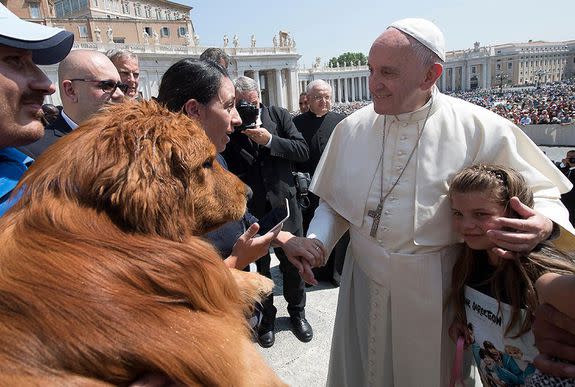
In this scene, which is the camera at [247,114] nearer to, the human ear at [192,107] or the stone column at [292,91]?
the human ear at [192,107]

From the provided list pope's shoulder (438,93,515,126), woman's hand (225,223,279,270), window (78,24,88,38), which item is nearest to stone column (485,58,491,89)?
window (78,24,88,38)

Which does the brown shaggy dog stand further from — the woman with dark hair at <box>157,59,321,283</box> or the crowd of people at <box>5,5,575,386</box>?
the woman with dark hair at <box>157,59,321,283</box>

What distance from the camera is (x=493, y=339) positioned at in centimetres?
204

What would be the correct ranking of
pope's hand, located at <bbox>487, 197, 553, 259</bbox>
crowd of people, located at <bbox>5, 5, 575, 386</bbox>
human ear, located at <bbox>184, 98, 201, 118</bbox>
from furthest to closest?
human ear, located at <bbox>184, 98, 201, 118</bbox>
crowd of people, located at <bbox>5, 5, 575, 386</bbox>
pope's hand, located at <bbox>487, 197, 553, 259</bbox>

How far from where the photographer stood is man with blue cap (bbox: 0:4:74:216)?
1205 mm

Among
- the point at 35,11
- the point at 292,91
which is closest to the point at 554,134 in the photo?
the point at 292,91

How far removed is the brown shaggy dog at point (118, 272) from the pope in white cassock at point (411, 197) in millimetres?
1290

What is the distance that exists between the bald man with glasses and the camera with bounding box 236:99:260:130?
1056 millimetres

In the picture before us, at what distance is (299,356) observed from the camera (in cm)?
380

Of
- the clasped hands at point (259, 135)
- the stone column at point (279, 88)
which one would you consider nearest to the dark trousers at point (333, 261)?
the clasped hands at point (259, 135)

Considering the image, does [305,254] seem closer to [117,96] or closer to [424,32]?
[424,32]

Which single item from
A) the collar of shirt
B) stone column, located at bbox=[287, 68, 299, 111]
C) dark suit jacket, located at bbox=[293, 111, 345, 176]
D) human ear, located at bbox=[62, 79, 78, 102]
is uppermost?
stone column, located at bbox=[287, 68, 299, 111]

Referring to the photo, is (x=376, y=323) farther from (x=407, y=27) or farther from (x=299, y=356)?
(x=407, y=27)

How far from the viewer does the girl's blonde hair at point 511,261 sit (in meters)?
1.89
